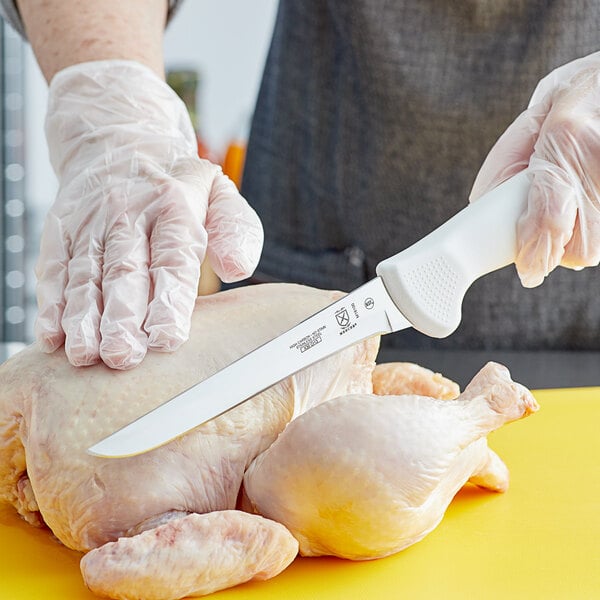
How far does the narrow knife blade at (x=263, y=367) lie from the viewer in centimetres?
100

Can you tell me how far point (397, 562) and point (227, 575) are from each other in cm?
21

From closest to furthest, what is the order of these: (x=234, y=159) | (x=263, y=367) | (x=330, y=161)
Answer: (x=263, y=367) < (x=330, y=161) < (x=234, y=159)

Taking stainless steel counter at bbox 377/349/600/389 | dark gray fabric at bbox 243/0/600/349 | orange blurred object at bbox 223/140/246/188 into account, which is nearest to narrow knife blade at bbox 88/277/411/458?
stainless steel counter at bbox 377/349/600/389

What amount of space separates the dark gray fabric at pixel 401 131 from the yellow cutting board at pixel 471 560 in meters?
0.66

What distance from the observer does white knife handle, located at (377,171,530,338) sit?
106 centimetres

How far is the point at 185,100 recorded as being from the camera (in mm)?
4238

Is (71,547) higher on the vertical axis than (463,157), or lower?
lower

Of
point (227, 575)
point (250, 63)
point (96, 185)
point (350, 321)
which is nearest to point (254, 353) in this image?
point (350, 321)

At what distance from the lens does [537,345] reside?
6.43 ft

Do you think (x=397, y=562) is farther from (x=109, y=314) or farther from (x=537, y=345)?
(x=537, y=345)

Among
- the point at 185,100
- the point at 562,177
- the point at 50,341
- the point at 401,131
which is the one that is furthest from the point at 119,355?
the point at 185,100

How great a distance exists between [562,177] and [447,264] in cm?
18

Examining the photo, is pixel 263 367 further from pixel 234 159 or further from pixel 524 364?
pixel 234 159

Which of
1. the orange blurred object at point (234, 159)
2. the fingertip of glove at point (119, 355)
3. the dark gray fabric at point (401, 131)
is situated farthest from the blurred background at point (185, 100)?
the fingertip of glove at point (119, 355)
